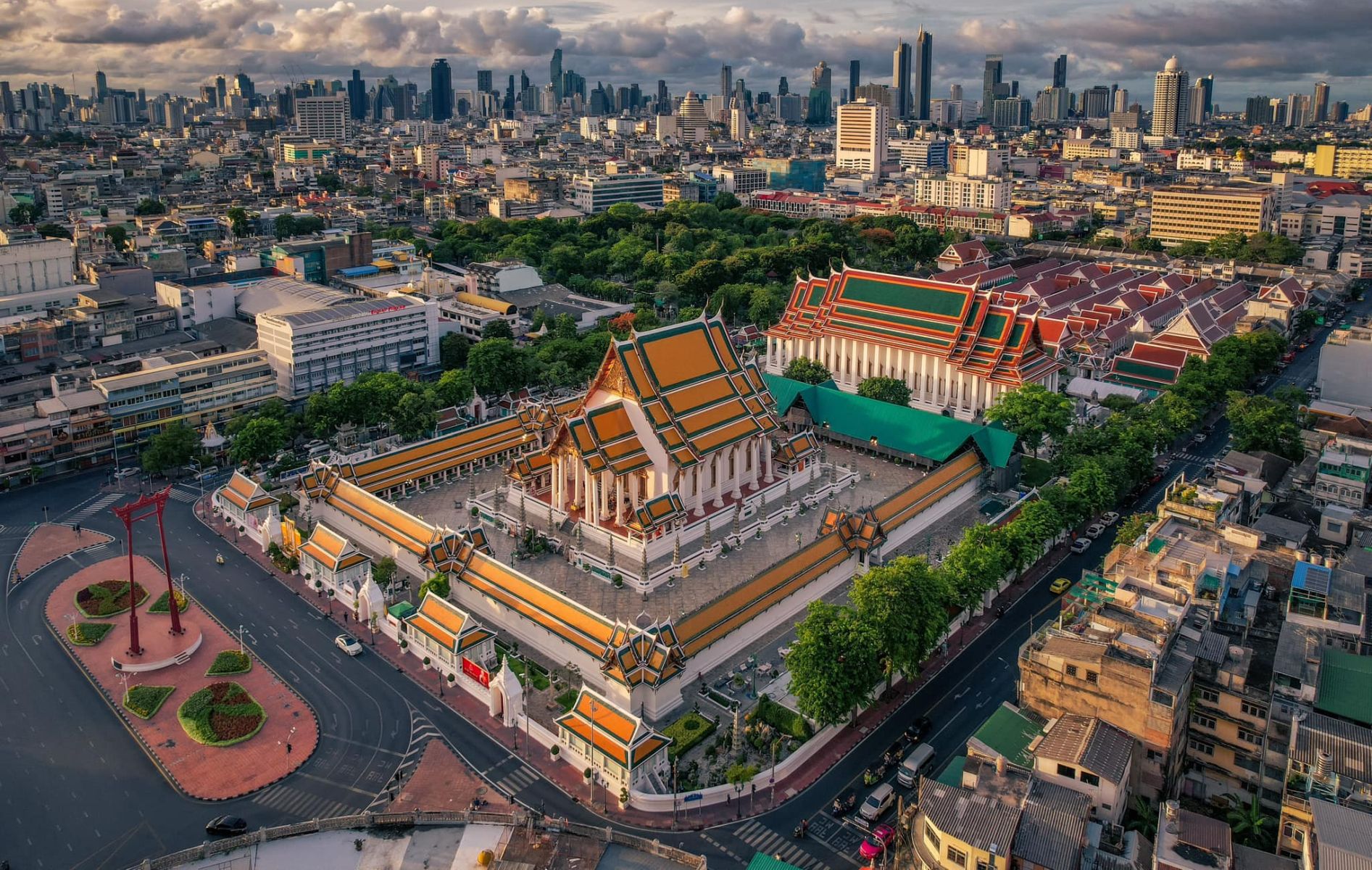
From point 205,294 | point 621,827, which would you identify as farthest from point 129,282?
point 621,827

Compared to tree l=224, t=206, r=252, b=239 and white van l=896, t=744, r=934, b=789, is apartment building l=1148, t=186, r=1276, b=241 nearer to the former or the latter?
white van l=896, t=744, r=934, b=789

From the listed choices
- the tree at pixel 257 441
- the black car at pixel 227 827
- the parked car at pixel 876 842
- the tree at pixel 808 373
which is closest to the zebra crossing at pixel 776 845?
the parked car at pixel 876 842

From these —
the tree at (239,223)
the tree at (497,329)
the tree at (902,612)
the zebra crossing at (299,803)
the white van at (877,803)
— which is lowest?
the zebra crossing at (299,803)

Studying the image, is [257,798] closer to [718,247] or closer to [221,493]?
[221,493]

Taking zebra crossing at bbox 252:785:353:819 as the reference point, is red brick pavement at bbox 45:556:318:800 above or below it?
above

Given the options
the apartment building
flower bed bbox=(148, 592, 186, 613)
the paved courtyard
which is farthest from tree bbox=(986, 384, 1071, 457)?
the apartment building

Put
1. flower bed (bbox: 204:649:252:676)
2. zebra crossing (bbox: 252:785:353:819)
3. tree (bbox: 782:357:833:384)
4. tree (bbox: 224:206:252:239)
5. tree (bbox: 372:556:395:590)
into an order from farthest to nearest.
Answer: tree (bbox: 224:206:252:239)
tree (bbox: 782:357:833:384)
tree (bbox: 372:556:395:590)
flower bed (bbox: 204:649:252:676)
zebra crossing (bbox: 252:785:353:819)

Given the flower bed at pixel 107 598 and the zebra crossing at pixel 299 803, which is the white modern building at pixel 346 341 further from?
the zebra crossing at pixel 299 803
